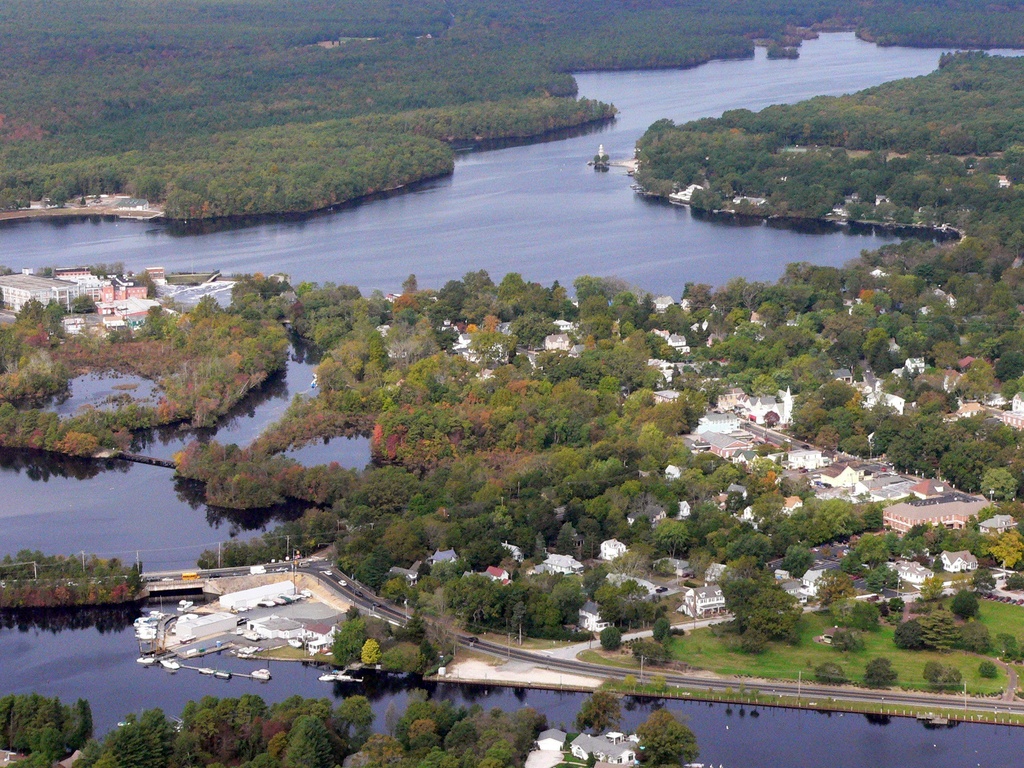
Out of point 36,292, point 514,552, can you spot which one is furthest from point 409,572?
point 36,292

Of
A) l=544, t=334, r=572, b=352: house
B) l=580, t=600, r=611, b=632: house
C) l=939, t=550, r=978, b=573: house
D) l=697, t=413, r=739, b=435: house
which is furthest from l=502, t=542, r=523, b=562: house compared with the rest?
l=544, t=334, r=572, b=352: house

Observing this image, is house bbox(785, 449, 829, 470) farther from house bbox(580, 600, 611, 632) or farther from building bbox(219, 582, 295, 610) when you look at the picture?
building bbox(219, 582, 295, 610)

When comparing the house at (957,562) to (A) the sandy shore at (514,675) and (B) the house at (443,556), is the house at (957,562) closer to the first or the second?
(A) the sandy shore at (514,675)

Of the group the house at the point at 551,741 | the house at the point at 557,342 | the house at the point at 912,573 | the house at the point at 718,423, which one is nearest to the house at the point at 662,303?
the house at the point at 557,342

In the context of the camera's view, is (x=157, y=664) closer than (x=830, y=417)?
Yes

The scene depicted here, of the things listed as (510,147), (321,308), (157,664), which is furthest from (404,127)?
(157,664)

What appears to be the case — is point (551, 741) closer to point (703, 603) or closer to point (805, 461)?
point (703, 603)

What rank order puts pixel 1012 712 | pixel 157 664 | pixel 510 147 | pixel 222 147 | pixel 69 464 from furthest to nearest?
pixel 510 147, pixel 222 147, pixel 69 464, pixel 157 664, pixel 1012 712

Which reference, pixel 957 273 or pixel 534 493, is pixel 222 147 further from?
pixel 534 493
